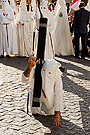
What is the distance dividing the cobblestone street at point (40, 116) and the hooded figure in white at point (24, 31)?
3.83 metres

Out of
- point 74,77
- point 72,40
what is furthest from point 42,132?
point 72,40

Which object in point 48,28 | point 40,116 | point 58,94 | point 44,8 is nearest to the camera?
point 58,94

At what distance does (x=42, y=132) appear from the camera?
3355mm

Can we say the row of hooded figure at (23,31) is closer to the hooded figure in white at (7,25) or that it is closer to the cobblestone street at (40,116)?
the hooded figure in white at (7,25)

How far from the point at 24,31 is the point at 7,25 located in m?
0.76

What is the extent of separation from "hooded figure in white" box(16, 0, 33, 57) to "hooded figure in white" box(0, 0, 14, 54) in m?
0.35

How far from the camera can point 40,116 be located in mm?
3932

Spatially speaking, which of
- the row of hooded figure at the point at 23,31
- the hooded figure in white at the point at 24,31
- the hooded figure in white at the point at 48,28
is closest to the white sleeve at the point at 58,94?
the hooded figure in white at the point at 48,28

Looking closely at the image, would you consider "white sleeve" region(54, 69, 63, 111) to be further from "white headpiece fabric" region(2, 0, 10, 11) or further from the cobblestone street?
"white headpiece fabric" region(2, 0, 10, 11)

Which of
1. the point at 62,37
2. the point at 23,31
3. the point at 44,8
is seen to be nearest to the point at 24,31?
the point at 23,31

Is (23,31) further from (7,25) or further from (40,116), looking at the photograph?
(40,116)

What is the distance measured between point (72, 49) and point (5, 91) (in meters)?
6.14

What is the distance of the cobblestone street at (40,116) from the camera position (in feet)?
11.3

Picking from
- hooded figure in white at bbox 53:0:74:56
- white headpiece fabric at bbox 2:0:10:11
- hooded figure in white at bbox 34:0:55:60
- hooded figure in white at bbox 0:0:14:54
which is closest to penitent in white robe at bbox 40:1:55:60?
hooded figure in white at bbox 34:0:55:60
